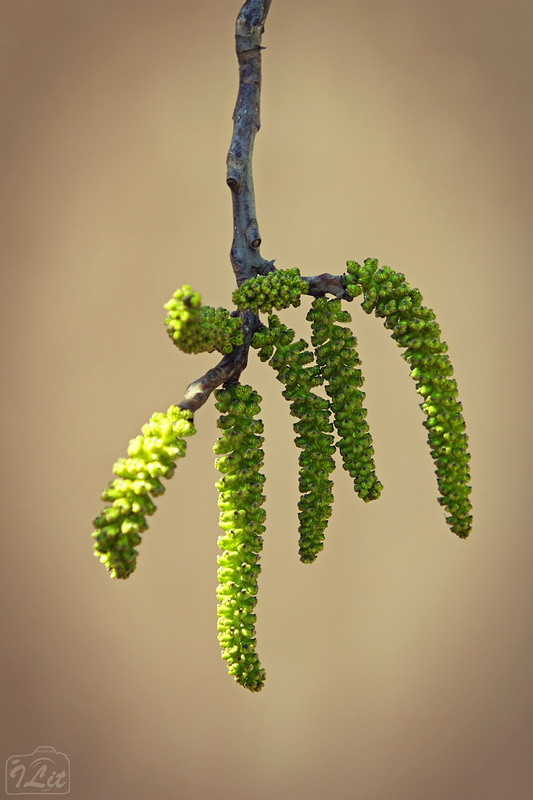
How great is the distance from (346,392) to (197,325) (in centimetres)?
15

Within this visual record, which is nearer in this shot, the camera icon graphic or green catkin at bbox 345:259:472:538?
green catkin at bbox 345:259:472:538

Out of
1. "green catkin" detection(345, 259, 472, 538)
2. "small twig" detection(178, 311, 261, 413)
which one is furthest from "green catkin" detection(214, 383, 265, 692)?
"green catkin" detection(345, 259, 472, 538)

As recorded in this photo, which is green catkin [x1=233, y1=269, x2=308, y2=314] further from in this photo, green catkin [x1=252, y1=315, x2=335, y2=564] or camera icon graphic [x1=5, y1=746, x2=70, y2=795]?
camera icon graphic [x1=5, y1=746, x2=70, y2=795]

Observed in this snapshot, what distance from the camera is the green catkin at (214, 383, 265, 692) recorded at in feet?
2.24

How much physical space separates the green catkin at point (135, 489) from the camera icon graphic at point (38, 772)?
0.90 metres

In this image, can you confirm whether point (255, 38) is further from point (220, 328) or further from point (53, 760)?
point (53, 760)

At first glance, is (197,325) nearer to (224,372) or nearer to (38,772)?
(224,372)

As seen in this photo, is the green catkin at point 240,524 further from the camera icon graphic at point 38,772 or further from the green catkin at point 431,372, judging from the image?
the camera icon graphic at point 38,772

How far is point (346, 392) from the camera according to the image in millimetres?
713

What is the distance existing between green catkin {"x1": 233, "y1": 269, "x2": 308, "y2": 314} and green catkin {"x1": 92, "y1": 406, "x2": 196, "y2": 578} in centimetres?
11

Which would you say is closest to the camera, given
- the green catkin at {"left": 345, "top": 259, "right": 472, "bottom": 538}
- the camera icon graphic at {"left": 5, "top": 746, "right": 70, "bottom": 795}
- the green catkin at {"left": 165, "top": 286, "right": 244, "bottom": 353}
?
the green catkin at {"left": 165, "top": 286, "right": 244, "bottom": 353}

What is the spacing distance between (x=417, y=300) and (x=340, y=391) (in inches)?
3.9

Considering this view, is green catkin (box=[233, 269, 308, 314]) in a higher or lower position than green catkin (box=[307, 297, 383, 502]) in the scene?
higher

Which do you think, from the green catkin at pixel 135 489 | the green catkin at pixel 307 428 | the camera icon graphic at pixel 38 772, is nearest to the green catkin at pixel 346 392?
the green catkin at pixel 307 428
